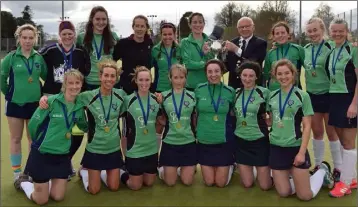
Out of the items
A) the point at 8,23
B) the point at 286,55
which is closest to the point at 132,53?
the point at 286,55

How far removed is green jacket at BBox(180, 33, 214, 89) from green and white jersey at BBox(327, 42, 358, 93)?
58.7 inches

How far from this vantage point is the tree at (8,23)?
106ft

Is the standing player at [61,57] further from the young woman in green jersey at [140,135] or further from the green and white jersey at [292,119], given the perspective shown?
the green and white jersey at [292,119]

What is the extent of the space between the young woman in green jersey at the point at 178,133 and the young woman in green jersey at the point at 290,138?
88cm

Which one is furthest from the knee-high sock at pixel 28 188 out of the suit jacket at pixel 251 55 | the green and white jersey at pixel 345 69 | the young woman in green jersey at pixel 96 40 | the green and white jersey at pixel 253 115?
the green and white jersey at pixel 345 69

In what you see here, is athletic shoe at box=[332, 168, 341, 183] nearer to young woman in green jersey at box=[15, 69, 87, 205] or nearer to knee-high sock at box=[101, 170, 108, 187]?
knee-high sock at box=[101, 170, 108, 187]

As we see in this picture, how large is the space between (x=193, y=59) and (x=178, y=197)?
1.70 meters

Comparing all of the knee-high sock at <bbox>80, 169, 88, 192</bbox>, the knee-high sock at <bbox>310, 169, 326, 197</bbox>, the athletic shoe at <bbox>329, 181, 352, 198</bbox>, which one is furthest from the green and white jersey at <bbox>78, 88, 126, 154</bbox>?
the athletic shoe at <bbox>329, 181, 352, 198</bbox>

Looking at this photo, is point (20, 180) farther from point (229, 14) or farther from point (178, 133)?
point (229, 14)

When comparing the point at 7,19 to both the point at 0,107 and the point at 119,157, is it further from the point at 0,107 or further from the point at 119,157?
the point at 119,157

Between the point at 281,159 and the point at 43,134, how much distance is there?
2.32 m

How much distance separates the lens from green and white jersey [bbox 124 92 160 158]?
4258mm

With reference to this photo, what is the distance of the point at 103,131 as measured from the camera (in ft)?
13.6

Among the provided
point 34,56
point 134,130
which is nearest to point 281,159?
point 134,130
